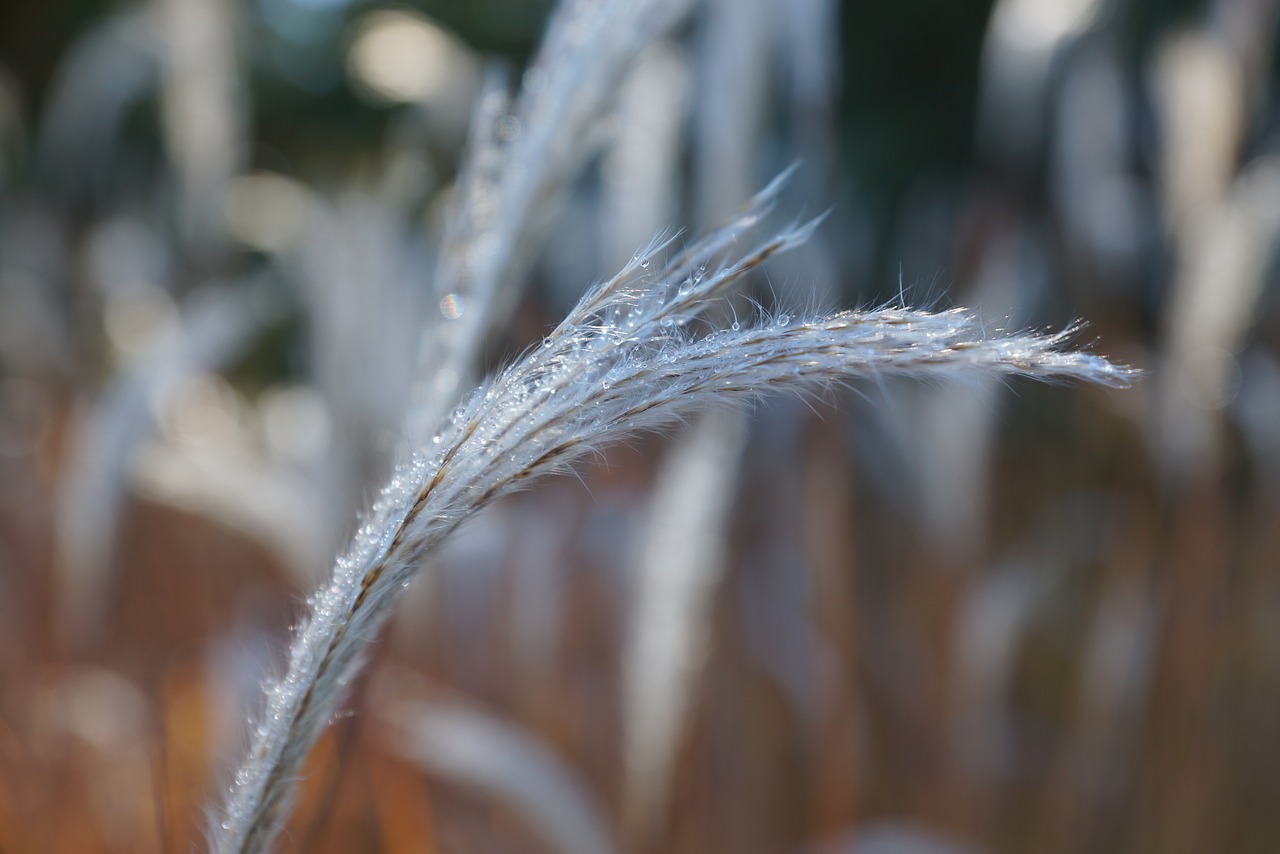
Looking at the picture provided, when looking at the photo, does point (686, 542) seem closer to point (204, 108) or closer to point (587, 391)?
point (587, 391)

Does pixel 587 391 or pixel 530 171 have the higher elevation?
pixel 530 171

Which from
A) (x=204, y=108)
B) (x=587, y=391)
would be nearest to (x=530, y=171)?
(x=587, y=391)

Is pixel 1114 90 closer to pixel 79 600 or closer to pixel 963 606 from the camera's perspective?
pixel 963 606

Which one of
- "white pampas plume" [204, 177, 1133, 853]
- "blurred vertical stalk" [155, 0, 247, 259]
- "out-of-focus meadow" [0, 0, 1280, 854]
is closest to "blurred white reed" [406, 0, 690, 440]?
"out-of-focus meadow" [0, 0, 1280, 854]

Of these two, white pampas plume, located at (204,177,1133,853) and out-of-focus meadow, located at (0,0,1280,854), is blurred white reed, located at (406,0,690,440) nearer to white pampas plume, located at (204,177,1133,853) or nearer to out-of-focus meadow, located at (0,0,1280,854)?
out-of-focus meadow, located at (0,0,1280,854)

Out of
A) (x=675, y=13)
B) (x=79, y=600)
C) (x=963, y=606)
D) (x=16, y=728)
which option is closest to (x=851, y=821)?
(x=963, y=606)

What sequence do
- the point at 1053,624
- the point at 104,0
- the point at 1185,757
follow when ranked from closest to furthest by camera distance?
1. the point at 1185,757
2. the point at 1053,624
3. the point at 104,0

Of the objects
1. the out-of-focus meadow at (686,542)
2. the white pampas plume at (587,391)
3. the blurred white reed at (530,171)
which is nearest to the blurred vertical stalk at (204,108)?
the out-of-focus meadow at (686,542)
